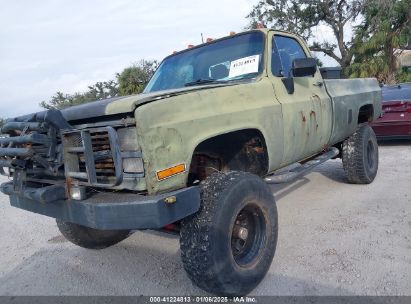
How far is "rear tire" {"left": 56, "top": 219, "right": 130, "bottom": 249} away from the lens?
11.8ft

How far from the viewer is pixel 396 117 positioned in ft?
26.2

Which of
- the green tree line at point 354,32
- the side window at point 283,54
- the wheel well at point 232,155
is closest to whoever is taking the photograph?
the wheel well at point 232,155

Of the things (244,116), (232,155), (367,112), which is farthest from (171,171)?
(367,112)

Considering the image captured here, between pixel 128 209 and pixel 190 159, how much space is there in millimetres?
528

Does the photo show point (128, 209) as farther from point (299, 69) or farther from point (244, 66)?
point (299, 69)

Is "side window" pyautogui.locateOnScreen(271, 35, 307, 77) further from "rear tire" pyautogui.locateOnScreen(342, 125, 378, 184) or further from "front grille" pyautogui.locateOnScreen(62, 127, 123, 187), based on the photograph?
"front grille" pyautogui.locateOnScreen(62, 127, 123, 187)

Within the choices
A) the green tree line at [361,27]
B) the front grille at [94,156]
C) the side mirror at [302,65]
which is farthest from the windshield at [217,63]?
the green tree line at [361,27]

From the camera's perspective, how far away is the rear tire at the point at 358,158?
518 cm

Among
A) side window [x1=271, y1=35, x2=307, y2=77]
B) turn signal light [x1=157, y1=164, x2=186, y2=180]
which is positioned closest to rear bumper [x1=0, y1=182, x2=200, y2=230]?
turn signal light [x1=157, y1=164, x2=186, y2=180]

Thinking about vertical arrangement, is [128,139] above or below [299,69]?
below

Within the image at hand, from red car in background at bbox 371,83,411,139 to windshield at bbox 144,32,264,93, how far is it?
Answer: 5466mm

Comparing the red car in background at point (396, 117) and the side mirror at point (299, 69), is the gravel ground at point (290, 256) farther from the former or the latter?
the red car in background at point (396, 117)

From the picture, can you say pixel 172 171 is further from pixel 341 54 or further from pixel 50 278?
pixel 341 54

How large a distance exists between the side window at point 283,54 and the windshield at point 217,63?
21cm
